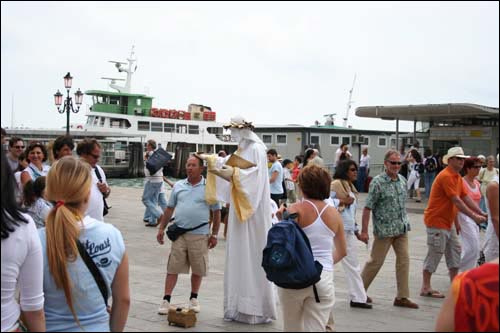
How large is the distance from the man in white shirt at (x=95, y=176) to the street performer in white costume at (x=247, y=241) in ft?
3.71

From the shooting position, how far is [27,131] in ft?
182

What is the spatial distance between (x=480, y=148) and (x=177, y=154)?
31.5 metres

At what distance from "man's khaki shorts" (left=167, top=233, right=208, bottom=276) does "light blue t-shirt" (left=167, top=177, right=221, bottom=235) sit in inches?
3.8

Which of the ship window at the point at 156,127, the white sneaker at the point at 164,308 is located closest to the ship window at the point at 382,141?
the ship window at the point at 156,127

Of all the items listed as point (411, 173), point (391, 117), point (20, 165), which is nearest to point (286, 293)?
point (20, 165)

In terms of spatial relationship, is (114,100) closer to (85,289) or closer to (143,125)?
(143,125)

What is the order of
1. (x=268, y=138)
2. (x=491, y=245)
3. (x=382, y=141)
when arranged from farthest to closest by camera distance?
(x=382, y=141), (x=268, y=138), (x=491, y=245)

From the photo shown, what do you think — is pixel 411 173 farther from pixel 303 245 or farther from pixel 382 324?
pixel 303 245

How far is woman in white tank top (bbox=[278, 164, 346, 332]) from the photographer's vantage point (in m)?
4.85

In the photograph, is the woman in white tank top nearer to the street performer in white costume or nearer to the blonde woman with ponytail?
the street performer in white costume

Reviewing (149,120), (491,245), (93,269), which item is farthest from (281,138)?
(93,269)

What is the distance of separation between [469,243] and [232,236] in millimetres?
3172

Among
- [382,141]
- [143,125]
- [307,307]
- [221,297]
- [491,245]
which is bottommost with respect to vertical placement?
[221,297]

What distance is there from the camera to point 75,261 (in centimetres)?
322
